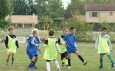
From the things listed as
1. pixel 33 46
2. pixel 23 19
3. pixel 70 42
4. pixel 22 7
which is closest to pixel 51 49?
pixel 33 46

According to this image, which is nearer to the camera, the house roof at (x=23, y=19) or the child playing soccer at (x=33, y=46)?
the child playing soccer at (x=33, y=46)

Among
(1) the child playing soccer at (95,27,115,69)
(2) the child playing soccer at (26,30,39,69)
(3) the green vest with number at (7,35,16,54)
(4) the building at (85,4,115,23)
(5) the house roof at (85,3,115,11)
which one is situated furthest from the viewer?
(5) the house roof at (85,3,115,11)

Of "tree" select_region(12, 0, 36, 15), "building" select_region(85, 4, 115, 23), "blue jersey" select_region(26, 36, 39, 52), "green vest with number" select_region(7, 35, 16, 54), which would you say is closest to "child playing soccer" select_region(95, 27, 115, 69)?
"blue jersey" select_region(26, 36, 39, 52)

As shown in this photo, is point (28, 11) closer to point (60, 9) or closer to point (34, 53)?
point (60, 9)

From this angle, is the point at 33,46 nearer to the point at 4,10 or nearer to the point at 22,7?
the point at 4,10

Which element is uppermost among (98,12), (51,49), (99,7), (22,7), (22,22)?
(51,49)

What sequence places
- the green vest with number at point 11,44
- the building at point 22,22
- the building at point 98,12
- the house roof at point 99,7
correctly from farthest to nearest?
1. the building at point 22,22
2. the house roof at point 99,7
3. the building at point 98,12
4. the green vest with number at point 11,44

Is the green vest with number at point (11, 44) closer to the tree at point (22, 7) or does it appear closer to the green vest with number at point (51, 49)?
the green vest with number at point (51, 49)

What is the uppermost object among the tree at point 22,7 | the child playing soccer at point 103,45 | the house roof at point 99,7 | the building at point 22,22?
the child playing soccer at point 103,45

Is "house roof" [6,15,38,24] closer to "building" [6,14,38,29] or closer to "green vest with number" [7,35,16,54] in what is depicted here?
"building" [6,14,38,29]

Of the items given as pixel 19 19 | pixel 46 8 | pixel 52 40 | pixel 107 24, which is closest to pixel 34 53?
pixel 52 40

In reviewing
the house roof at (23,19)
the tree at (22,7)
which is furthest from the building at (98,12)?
the tree at (22,7)

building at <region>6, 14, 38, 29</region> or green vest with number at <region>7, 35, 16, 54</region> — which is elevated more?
green vest with number at <region>7, 35, 16, 54</region>

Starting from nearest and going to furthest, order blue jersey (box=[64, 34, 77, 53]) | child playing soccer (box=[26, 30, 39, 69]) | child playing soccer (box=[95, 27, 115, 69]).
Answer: child playing soccer (box=[26, 30, 39, 69]) → blue jersey (box=[64, 34, 77, 53]) → child playing soccer (box=[95, 27, 115, 69])
